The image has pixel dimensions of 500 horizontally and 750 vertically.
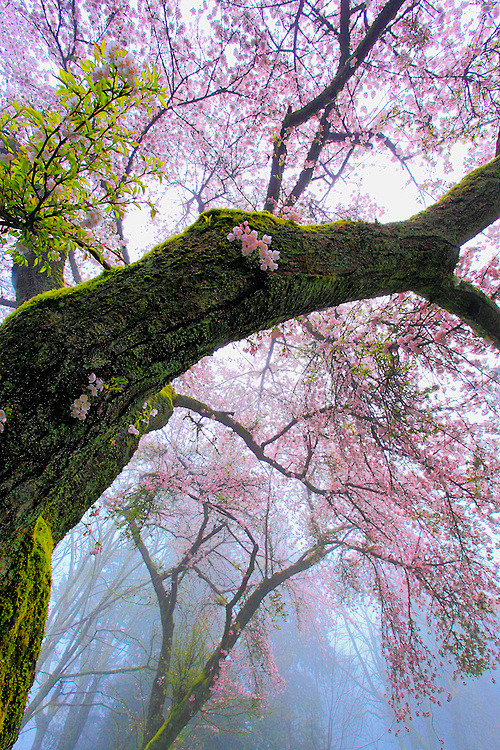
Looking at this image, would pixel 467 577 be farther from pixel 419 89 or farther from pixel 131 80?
pixel 419 89

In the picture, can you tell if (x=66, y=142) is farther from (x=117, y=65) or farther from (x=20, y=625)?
(x=20, y=625)

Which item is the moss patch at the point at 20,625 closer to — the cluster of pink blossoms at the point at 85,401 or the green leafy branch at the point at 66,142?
the cluster of pink blossoms at the point at 85,401

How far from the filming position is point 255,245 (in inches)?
49.4

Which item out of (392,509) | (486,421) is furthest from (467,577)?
(486,421)

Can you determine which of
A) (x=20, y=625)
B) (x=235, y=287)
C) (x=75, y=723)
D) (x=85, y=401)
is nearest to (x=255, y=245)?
(x=235, y=287)

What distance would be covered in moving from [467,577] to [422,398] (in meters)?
3.36

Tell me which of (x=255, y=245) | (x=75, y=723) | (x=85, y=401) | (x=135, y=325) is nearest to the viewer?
(x=85, y=401)

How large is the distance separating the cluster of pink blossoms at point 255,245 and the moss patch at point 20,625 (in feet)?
4.00

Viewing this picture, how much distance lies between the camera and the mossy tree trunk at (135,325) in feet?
2.82

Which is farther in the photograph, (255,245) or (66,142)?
(255,245)

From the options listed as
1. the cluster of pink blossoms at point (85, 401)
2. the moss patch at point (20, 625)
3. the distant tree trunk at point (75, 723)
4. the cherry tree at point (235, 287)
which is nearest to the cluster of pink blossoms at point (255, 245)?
the cherry tree at point (235, 287)

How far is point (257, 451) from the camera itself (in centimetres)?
457

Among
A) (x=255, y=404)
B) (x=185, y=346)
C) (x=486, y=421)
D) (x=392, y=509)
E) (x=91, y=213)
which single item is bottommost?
(x=185, y=346)

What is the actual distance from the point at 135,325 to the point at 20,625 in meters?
0.94
